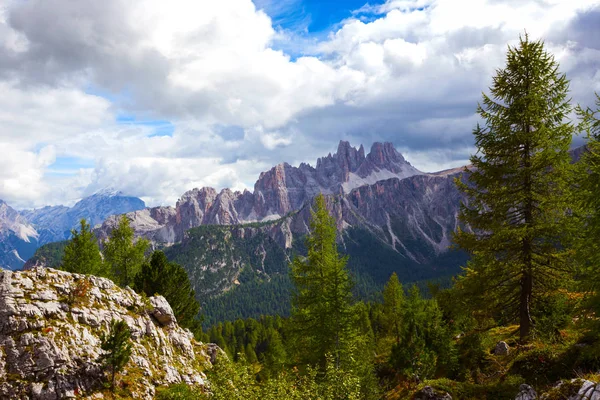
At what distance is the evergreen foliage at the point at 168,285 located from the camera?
145ft

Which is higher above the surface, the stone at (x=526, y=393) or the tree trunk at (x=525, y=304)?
the tree trunk at (x=525, y=304)

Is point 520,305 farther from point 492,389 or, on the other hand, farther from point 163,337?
point 163,337

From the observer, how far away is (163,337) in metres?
34.8

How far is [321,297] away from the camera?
95.2ft

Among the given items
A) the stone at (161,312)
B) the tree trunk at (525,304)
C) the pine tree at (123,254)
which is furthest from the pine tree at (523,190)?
the pine tree at (123,254)

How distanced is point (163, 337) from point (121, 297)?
5.83 m

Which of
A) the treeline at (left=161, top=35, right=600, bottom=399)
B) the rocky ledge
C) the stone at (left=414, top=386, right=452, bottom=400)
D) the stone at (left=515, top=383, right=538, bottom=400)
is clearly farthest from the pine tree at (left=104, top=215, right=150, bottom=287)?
the stone at (left=515, top=383, right=538, bottom=400)

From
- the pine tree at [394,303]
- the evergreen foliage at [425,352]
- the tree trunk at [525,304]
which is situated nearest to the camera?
the tree trunk at [525,304]

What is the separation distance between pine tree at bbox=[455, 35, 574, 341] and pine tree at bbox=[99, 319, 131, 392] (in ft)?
85.2

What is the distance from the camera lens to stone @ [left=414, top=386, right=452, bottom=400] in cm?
1897

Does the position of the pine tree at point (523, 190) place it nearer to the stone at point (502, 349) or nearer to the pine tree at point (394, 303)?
the stone at point (502, 349)

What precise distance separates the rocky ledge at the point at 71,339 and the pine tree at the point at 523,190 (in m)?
27.7

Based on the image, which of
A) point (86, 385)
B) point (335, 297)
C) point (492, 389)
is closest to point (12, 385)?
point (86, 385)

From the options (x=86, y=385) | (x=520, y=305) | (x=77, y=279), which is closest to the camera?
(x=520, y=305)
